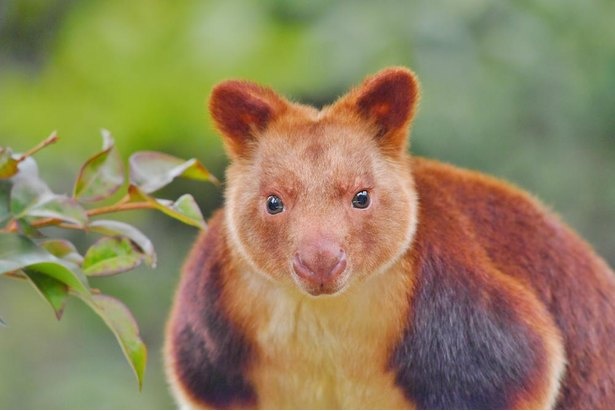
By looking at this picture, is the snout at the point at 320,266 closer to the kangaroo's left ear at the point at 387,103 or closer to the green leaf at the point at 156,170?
the green leaf at the point at 156,170

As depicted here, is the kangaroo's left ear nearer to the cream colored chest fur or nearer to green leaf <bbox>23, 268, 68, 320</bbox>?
the cream colored chest fur

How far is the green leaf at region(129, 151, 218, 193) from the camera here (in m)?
2.38

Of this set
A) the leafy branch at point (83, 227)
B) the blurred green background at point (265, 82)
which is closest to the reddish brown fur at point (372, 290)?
the leafy branch at point (83, 227)

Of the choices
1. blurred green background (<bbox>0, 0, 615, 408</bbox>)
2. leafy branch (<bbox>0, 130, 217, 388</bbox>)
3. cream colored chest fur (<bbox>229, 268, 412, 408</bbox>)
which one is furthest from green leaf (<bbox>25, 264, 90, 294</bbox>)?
blurred green background (<bbox>0, 0, 615, 408</bbox>)

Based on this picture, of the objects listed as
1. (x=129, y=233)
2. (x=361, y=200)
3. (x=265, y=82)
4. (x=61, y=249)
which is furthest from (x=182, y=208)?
(x=265, y=82)

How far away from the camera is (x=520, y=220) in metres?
3.14

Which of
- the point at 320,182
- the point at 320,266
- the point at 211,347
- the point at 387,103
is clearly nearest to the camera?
the point at 320,266

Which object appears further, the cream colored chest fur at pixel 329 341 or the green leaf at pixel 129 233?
the cream colored chest fur at pixel 329 341

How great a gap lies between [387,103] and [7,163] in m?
0.99

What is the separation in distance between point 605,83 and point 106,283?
2651 millimetres

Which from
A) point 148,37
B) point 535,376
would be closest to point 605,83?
point 148,37

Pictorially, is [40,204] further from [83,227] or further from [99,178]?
[99,178]

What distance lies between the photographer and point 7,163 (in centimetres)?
210

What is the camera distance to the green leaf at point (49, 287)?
2146mm
